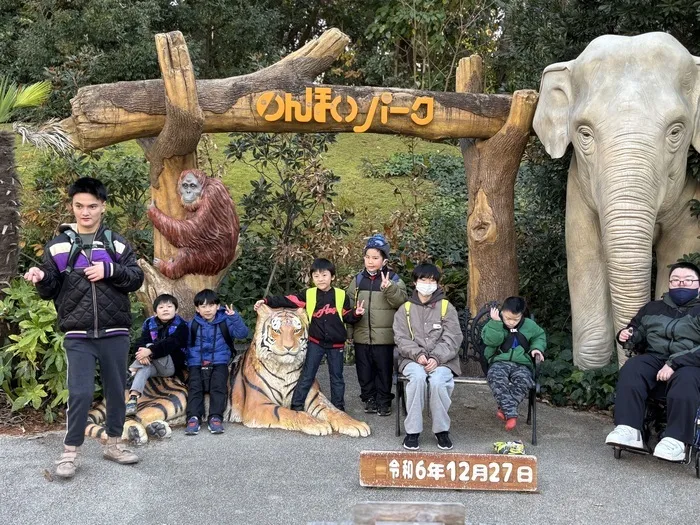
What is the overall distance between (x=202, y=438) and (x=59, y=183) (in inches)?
163

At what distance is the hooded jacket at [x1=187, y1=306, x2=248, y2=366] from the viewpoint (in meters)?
5.52

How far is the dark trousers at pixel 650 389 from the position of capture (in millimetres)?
4633

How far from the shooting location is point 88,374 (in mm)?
4512

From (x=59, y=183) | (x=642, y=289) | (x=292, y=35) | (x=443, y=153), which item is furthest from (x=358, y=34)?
(x=642, y=289)

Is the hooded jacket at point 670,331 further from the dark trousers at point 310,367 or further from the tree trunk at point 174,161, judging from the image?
the tree trunk at point 174,161

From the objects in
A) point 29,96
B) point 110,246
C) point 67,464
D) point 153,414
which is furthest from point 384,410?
point 29,96

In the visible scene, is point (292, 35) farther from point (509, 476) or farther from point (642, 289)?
point (509, 476)

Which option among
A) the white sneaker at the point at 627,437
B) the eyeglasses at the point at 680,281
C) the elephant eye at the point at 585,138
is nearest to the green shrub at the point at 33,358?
the white sneaker at the point at 627,437

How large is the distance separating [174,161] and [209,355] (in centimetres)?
160

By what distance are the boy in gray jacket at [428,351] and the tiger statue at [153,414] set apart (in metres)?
1.63

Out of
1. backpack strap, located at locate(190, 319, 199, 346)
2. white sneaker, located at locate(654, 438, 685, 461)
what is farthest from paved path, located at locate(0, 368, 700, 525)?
backpack strap, located at locate(190, 319, 199, 346)

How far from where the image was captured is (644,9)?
6.52 metres

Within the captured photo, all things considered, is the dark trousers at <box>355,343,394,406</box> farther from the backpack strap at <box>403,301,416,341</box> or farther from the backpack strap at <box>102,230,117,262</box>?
the backpack strap at <box>102,230,117,262</box>

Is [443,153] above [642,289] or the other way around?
above
